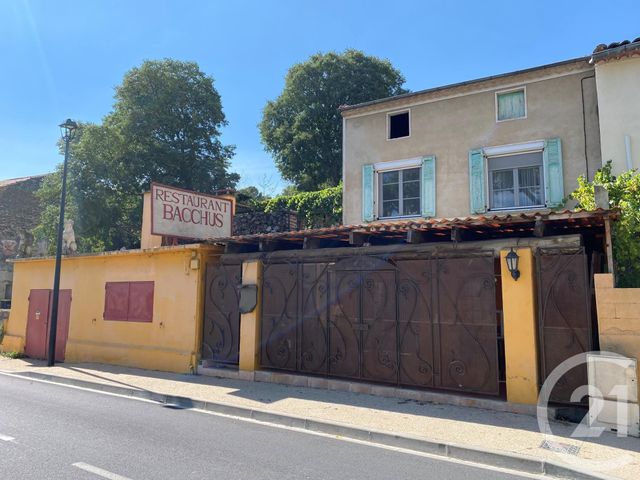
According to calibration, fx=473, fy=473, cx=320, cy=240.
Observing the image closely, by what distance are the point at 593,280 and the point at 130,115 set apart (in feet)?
87.2

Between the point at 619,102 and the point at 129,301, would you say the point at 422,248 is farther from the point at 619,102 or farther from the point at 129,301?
the point at 129,301

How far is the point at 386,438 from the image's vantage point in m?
5.98

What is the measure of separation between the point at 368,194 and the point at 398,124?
8.25ft

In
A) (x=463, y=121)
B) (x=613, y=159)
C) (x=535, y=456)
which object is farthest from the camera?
(x=463, y=121)

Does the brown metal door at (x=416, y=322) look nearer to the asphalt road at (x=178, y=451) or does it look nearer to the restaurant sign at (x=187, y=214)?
the asphalt road at (x=178, y=451)

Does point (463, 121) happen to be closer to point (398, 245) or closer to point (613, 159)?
point (613, 159)

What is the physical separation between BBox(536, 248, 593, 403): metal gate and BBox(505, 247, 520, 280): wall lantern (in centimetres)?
32

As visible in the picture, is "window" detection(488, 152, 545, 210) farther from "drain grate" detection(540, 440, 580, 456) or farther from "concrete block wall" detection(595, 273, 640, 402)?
"drain grate" detection(540, 440, 580, 456)

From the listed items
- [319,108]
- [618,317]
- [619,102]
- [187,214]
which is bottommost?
[618,317]

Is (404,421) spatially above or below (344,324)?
below

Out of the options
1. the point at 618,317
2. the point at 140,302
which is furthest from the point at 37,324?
the point at 618,317

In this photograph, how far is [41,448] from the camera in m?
5.37

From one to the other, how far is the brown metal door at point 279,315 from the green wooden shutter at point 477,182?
20.0 ft

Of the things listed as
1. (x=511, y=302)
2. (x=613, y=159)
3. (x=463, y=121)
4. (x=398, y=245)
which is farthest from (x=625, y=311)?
(x=463, y=121)
